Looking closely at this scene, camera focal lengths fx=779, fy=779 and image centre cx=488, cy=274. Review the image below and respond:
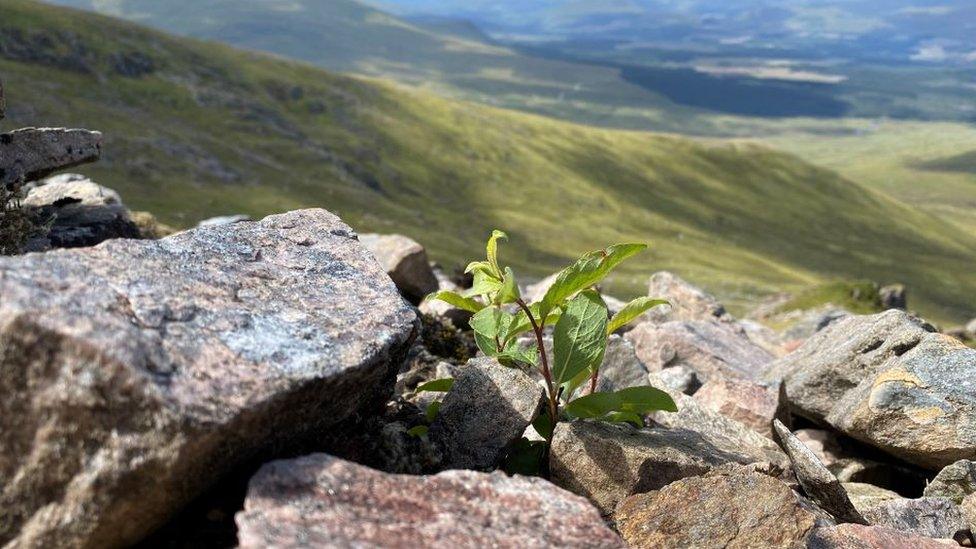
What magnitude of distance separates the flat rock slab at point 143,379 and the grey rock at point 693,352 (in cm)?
1292

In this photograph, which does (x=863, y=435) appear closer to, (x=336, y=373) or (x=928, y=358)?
(x=928, y=358)

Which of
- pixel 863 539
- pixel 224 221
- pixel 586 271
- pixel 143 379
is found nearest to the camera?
pixel 143 379

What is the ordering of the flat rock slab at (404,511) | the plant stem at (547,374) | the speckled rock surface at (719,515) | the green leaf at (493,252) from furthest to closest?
the plant stem at (547,374) → the green leaf at (493,252) → the speckled rock surface at (719,515) → the flat rock slab at (404,511)

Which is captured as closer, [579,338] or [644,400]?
[579,338]

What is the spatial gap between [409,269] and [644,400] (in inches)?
540

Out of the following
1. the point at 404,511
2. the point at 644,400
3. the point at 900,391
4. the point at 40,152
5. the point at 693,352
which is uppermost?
the point at 40,152

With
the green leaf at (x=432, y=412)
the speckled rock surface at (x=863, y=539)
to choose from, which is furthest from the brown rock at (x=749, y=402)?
the green leaf at (x=432, y=412)

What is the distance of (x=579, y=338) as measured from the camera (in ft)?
29.8

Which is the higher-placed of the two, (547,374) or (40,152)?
(40,152)

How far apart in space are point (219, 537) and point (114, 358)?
1.77 meters

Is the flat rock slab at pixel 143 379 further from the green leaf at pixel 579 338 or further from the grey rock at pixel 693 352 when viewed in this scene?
the grey rock at pixel 693 352

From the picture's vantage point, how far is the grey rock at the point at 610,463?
884 centimetres

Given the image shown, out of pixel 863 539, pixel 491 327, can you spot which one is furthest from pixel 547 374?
pixel 863 539

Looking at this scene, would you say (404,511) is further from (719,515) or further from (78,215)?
(78,215)
